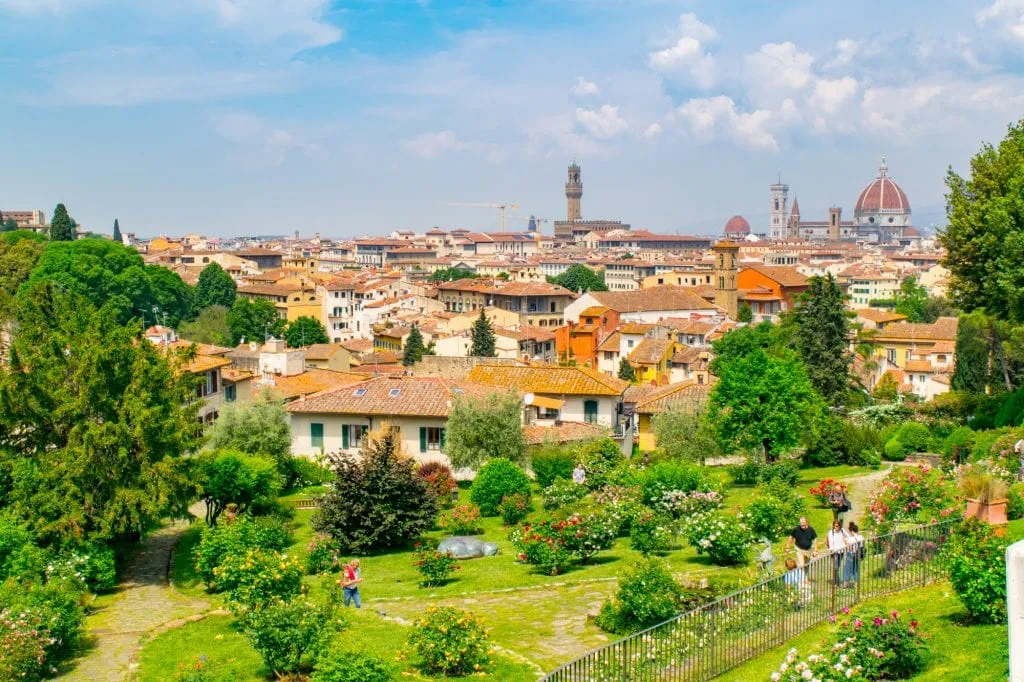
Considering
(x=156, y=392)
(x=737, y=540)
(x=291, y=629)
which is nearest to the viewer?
(x=291, y=629)

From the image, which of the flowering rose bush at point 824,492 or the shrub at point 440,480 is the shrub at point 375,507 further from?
the flowering rose bush at point 824,492

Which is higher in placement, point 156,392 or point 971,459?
point 156,392

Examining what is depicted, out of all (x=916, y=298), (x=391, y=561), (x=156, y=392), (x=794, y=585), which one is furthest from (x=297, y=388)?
(x=916, y=298)

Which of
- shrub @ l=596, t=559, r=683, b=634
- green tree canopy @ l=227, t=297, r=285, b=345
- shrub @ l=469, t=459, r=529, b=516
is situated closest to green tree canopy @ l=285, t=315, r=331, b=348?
green tree canopy @ l=227, t=297, r=285, b=345

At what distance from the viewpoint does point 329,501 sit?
23.9 meters

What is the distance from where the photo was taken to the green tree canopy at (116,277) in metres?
92.1

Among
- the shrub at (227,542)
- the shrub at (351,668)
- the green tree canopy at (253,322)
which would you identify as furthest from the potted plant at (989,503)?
the green tree canopy at (253,322)

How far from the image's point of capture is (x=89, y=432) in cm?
2308

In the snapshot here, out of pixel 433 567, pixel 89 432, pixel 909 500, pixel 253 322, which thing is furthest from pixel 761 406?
pixel 253 322

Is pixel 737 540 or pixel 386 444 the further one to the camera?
pixel 386 444

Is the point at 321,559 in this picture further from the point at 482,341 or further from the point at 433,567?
the point at 482,341

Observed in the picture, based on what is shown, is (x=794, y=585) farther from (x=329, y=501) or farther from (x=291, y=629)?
(x=329, y=501)

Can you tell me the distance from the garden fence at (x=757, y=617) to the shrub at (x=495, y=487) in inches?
553

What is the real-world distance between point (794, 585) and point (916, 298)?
104352 millimetres
